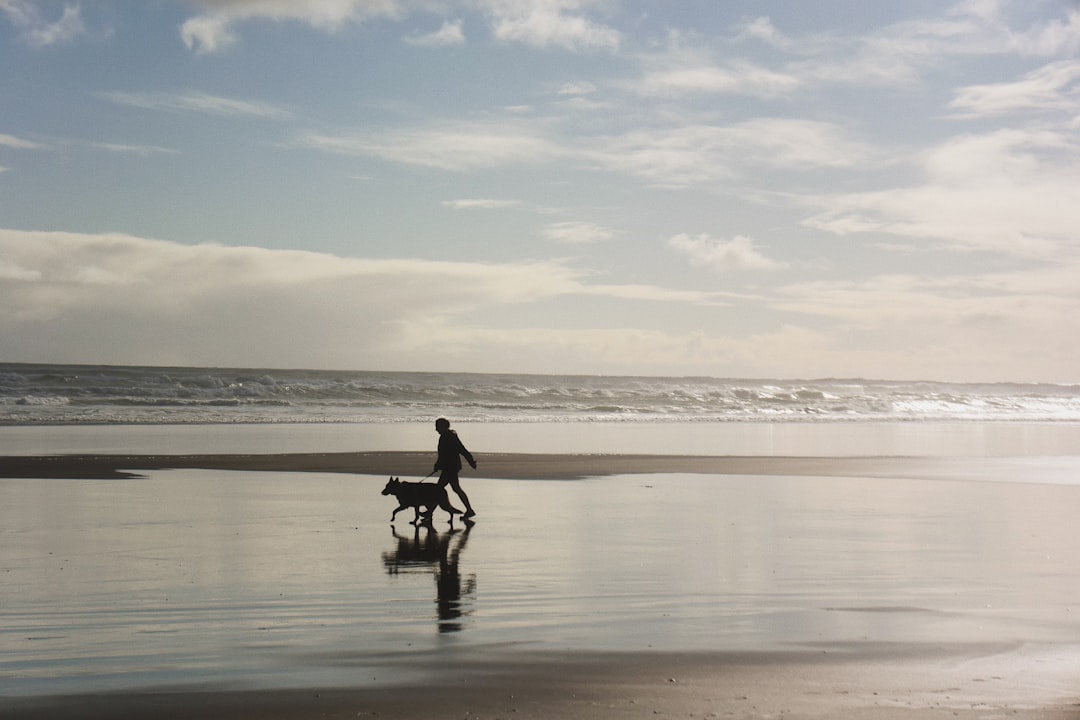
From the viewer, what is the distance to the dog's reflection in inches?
374

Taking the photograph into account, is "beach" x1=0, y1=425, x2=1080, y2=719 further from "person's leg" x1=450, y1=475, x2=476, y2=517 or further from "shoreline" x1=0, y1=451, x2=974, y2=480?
"shoreline" x1=0, y1=451, x2=974, y2=480

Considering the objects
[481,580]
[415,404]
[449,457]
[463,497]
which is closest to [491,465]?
[449,457]

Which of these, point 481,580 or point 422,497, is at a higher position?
point 422,497

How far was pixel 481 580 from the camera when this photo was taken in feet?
36.2

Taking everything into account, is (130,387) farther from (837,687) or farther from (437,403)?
(837,687)

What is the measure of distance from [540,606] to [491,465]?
655 inches

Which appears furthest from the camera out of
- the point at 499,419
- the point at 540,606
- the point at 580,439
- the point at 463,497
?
the point at 499,419

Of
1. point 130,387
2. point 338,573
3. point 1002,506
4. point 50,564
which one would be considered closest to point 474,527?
point 338,573

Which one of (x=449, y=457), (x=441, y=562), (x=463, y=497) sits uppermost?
(x=449, y=457)

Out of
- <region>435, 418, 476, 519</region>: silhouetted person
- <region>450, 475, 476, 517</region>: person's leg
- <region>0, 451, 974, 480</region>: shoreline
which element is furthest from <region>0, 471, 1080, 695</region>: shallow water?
<region>0, 451, 974, 480</region>: shoreline

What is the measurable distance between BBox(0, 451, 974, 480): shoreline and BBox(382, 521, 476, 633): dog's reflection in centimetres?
860

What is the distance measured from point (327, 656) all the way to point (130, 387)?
61290 millimetres

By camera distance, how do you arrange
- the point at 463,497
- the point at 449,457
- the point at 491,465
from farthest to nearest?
the point at 491,465 → the point at 449,457 → the point at 463,497

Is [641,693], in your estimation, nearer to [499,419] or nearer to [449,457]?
[449,457]
